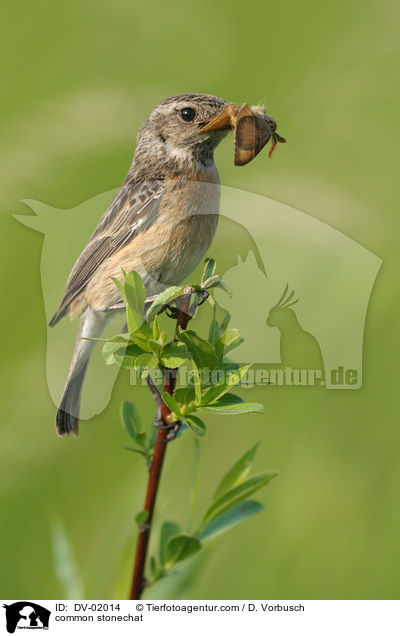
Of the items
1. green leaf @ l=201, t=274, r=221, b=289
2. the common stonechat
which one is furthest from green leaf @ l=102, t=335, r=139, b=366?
the common stonechat

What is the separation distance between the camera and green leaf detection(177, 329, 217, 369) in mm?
1345

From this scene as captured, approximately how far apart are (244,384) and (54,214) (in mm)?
1179

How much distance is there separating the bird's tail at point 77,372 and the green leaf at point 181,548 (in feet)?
3.00

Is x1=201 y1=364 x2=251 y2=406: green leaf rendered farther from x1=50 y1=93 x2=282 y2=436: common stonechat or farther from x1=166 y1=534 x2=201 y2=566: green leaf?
x1=50 y1=93 x2=282 y2=436: common stonechat

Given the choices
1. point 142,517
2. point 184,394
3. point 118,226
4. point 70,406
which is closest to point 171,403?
point 184,394

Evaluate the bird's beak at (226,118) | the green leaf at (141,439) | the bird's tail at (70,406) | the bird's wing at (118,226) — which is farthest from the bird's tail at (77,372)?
the bird's beak at (226,118)

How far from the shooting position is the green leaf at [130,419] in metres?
1.60

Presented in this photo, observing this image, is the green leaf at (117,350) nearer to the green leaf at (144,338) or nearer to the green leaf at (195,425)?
the green leaf at (144,338)

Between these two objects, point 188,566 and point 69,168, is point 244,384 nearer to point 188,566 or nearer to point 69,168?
point 188,566

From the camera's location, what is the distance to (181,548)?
4.67 feet

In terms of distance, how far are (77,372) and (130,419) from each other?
36.6 inches
